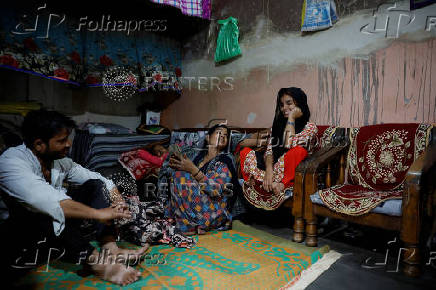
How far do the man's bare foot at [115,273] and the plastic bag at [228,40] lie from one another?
2845mm

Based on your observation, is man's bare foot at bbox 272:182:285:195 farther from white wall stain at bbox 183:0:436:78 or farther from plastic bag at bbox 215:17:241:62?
plastic bag at bbox 215:17:241:62

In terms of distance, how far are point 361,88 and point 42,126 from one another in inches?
97.5

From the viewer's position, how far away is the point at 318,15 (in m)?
2.64

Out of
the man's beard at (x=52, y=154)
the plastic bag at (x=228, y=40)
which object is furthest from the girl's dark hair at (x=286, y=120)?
the man's beard at (x=52, y=154)

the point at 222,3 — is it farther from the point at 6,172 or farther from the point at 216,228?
the point at 6,172

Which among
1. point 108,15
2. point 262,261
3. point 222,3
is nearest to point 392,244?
point 262,261

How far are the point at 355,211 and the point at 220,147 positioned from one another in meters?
1.22

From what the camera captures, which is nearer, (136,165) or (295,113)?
(295,113)

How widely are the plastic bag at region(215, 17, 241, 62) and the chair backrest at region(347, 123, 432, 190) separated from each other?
1.95 metres

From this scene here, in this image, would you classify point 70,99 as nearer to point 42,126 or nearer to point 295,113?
point 42,126

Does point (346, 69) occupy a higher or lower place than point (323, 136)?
higher

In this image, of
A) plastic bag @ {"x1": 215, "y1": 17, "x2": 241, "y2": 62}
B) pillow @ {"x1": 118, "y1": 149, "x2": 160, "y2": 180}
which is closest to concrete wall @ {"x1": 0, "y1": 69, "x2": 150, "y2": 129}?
pillow @ {"x1": 118, "y1": 149, "x2": 160, "y2": 180}

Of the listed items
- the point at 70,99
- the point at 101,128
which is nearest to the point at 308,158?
the point at 101,128

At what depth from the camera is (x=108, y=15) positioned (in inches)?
142
